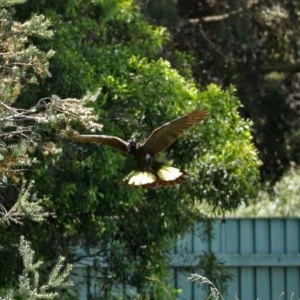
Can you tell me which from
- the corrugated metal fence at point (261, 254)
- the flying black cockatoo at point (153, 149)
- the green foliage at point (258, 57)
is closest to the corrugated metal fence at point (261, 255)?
the corrugated metal fence at point (261, 254)

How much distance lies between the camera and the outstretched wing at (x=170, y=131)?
23.3 feet

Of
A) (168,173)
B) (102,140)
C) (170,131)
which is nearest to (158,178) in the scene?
(168,173)

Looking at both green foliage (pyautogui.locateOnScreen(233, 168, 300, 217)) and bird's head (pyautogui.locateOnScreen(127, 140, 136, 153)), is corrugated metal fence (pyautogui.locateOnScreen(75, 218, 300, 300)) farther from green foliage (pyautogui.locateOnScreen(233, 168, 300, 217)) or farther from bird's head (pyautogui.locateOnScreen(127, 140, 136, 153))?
bird's head (pyautogui.locateOnScreen(127, 140, 136, 153))

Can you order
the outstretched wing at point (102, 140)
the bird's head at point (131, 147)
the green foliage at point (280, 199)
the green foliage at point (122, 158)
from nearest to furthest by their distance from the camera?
1. the outstretched wing at point (102, 140)
2. the bird's head at point (131, 147)
3. the green foliage at point (122, 158)
4. the green foliage at point (280, 199)

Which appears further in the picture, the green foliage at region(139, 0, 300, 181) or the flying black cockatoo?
the green foliage at region(139, 0, 300, 181)

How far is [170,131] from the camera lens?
24.2 feet

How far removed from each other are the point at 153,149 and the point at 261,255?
618 centimetres

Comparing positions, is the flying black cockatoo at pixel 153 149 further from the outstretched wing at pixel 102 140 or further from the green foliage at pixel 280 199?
the green foliage at pixel 280 199

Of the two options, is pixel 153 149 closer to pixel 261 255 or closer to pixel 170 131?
pixel 170 131

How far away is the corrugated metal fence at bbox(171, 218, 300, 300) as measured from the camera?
1349cm

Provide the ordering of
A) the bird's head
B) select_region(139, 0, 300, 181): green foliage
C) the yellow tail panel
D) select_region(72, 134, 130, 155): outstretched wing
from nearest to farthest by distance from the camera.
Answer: select_region(72, 134, 130, 155): outstretched wing, the yellow tail panel, the bird's head, select_region(139, 0, 300, 181): green foliage

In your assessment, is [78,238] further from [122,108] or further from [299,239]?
[299,239]

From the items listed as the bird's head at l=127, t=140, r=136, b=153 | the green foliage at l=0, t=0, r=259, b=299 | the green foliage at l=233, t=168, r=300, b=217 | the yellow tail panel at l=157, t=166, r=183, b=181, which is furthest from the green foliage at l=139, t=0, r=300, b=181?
the yellow tail panel at l=157, t=166, r=183, b=181

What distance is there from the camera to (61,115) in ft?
21.5
